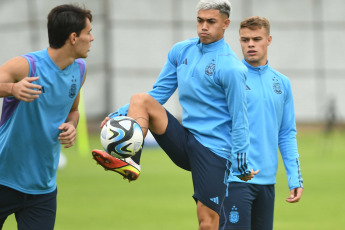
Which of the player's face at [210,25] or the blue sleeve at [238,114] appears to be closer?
the blue sleeve at [238,114]

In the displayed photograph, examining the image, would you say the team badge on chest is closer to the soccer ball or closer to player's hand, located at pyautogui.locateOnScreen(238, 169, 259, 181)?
the soccer ball

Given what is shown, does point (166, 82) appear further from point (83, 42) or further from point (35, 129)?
point (35, 129)

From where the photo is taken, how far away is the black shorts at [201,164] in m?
6.55

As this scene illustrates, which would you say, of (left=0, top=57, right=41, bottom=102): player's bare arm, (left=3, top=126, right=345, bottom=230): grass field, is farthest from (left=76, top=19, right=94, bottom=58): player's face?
(left=3, top=126, right=345, bottom=230): grass field

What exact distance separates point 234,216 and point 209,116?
3.58 feet

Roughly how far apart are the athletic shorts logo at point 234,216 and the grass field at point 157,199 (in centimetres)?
448

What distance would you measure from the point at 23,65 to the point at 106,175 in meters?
13.7

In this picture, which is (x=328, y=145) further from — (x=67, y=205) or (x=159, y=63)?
(x=67, y=205)

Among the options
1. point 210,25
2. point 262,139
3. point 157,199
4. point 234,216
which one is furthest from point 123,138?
point 157,199

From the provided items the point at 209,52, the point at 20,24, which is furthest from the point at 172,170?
the point at 20,24

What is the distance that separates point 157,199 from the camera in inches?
580

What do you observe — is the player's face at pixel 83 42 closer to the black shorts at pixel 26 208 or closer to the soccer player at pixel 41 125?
the soccer player at pixel 41 125

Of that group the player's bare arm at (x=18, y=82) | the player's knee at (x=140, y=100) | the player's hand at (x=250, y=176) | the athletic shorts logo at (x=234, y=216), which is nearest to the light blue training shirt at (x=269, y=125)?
the athletic shorts logo at (x=234, y=216)

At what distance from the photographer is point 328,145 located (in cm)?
2812
